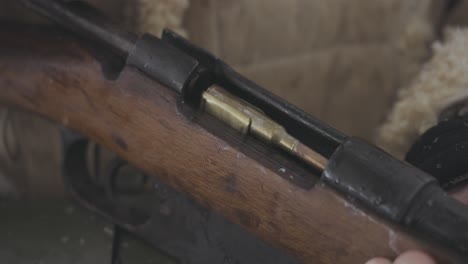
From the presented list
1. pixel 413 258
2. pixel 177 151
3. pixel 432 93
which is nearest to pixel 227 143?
pixel 177 151

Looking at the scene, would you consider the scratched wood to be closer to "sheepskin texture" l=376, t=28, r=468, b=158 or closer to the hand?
the hand

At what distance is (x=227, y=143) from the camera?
0.53m

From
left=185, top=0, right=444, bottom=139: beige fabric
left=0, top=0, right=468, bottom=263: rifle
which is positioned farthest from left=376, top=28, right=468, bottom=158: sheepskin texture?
left=0, top=0, right=468, bottom=263: rifle

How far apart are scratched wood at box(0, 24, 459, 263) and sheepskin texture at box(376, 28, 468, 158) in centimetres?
25

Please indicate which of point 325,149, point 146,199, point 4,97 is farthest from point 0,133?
point 325,149

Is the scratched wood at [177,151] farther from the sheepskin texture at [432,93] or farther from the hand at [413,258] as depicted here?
the sheepskin texture at [432,93]

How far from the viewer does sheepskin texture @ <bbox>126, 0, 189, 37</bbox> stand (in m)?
0.67

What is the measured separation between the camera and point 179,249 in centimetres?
64

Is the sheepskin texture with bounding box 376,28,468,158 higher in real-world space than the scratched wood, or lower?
higher

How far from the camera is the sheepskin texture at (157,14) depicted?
26.3 inches

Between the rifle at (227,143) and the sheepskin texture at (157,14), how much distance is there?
0.08 meters

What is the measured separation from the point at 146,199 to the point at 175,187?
19cm

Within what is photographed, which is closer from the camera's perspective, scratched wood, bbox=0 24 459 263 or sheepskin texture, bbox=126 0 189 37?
scratched wood, bbox=0 24 459 263

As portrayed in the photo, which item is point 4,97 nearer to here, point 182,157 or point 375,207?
point 182,157
